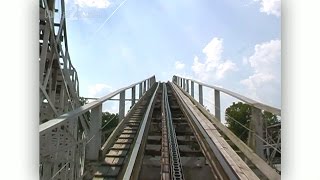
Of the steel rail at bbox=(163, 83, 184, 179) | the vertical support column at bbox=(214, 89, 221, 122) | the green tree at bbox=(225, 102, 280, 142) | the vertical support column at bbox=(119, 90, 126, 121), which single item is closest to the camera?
the green tree at bbox=(225, 102, 280, 142)

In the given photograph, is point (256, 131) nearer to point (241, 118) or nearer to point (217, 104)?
point (241, 118)

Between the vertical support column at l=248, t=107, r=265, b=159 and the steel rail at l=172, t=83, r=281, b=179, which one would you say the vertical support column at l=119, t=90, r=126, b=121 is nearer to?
the steel rail at l=172, t=83, r=281, b=179

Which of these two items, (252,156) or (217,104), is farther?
(217,104)

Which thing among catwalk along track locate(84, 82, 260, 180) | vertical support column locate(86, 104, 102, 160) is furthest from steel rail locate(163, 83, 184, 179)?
vertical support column locate(86, 104, 102, 160)

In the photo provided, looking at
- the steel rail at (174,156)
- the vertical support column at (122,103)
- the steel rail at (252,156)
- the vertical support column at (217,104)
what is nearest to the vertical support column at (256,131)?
the steel rail at (252,156)

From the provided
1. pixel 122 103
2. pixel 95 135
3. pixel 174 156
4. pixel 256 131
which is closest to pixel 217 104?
pixel 174 156

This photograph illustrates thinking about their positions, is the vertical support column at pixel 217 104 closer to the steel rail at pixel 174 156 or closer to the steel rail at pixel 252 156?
the steel rail at pixel 252 156
